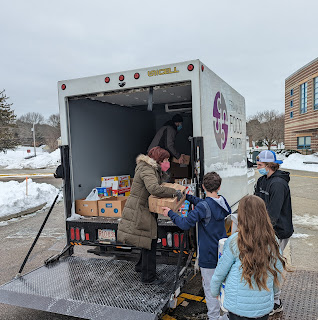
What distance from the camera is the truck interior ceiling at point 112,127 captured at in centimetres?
471

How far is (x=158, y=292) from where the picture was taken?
11.4 ft

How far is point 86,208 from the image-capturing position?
4.68 m

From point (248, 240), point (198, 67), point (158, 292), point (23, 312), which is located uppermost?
point (198, 67)

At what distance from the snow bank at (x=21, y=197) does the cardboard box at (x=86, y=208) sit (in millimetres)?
5008

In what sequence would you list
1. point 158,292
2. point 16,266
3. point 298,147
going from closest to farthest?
point 158,292 → point 16,266 → point 298,147

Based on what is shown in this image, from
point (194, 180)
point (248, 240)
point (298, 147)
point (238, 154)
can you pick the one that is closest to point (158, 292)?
point (194, 180)

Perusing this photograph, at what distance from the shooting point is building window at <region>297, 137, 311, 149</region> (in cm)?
2991

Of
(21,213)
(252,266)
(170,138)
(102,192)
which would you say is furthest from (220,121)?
(21,213)

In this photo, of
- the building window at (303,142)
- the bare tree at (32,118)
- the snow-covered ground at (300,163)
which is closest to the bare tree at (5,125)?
the snow-covered ground at (300,163)

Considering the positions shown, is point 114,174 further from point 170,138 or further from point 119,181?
point 170,138

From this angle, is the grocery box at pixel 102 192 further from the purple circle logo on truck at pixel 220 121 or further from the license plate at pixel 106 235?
the purple circle logo on truck at pixel 220 121

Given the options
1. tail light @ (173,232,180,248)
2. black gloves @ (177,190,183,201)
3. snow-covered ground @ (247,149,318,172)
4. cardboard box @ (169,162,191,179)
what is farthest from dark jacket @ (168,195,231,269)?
snow-covered ground @ (247,149,318,172)

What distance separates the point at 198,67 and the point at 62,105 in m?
2.01

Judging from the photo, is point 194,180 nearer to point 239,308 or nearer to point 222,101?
point 222,101
